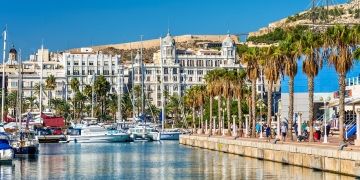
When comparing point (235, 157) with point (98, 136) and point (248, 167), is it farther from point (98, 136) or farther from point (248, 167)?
point (98, 136)

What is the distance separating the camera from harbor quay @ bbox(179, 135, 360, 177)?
4956 centimetres

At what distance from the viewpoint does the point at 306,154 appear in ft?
189

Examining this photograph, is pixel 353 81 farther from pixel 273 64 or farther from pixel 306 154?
pixel 306 154

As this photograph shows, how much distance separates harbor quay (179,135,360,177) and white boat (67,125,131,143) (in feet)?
159

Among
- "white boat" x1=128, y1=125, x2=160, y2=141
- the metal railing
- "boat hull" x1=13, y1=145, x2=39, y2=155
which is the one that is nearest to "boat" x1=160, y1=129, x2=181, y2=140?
"white boat" x1=128, y1=125, x2=160, y2=141

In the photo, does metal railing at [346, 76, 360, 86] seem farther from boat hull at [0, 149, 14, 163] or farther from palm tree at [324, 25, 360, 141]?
boat hull at [0, 149, 14, 163]

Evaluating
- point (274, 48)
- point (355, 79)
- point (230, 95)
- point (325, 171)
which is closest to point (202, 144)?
point (230, 95)

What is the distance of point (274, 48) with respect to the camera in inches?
3105

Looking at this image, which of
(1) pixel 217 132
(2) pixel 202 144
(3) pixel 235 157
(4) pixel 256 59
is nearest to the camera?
(3) pixel 235 157

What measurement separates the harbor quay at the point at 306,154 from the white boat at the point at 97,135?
1906 inches

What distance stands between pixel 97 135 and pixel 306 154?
78.6 m

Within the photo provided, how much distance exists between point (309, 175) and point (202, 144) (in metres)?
52.8

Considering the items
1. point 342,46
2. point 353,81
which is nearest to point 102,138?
point 353,81

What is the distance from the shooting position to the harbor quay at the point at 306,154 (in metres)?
49.6
